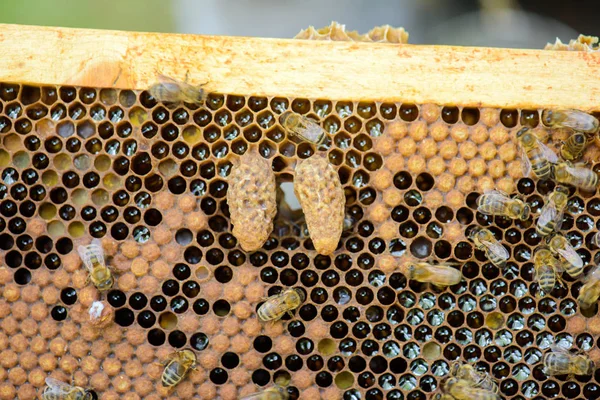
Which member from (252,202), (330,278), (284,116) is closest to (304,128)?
(284,116)

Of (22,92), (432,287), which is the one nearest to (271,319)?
(432,287)

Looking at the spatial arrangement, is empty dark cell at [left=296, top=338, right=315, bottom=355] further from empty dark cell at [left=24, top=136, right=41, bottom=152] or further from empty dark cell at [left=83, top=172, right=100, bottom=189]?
empty dark cell at [left=24, top=136, right=41, bottom=152]

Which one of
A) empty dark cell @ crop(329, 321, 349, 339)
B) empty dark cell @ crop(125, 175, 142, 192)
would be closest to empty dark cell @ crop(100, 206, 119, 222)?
empty dark cell @ crop(125, 175, 142, 192)

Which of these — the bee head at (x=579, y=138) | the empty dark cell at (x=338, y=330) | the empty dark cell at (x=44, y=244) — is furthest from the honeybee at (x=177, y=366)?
the bee head at (x=579, y=138)

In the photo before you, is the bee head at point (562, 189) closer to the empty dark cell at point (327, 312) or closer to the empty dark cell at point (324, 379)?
the empty dark cell at point (327, 312)

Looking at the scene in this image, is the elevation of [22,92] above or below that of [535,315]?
above

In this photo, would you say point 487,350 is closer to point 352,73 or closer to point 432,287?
point 432,287
